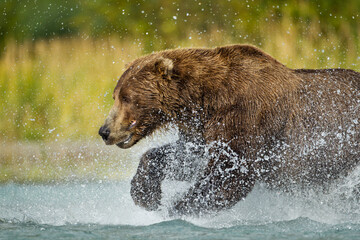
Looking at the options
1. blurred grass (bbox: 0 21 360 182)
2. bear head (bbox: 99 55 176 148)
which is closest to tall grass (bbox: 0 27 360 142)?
blurred grass (bbox: 0 21 360 182)

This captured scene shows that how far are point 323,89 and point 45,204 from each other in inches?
133

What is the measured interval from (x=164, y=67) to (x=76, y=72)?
841 cm

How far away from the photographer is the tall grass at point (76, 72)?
530 inches

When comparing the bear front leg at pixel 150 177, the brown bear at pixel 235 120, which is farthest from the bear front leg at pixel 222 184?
the bear front leg at pixel 150 177

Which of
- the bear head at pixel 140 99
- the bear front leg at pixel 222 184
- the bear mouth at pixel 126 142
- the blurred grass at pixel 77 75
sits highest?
the blurred grass at pixel 77 75

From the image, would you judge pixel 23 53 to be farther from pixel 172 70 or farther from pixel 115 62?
pixel 172 70

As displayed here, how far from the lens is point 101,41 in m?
14.0

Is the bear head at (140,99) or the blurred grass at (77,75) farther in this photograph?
the blurred grass at (77,75)

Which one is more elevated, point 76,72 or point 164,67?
point 76,72

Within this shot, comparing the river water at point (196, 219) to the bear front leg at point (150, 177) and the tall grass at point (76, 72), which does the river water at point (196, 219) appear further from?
the tall grass at point (76, 72)

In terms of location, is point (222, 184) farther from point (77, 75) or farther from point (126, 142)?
point (77, 75)

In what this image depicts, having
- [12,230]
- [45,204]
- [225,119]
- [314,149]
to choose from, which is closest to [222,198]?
[225,119]

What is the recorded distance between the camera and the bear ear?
5.81 metres

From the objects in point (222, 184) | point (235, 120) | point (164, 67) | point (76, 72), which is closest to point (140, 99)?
point (164, 67)
